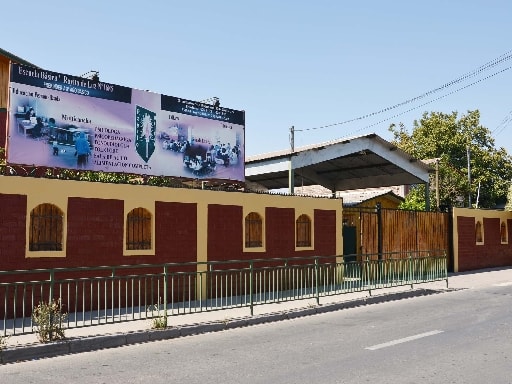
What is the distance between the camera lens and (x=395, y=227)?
66.7ft

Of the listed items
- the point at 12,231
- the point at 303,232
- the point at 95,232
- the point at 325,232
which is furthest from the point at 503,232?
the point at 12,231

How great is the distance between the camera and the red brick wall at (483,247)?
930 inches

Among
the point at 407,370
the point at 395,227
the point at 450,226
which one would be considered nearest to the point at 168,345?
the point at 407,370

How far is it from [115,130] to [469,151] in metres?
41.4

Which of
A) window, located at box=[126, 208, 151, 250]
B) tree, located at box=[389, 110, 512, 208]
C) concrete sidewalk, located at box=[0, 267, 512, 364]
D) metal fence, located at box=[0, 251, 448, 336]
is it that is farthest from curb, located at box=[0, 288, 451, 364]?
tree, located at box=[389, 110, 512, 208]

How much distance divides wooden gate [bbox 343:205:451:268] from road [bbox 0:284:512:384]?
7.67m

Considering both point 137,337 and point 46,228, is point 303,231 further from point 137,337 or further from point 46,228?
point 137,337

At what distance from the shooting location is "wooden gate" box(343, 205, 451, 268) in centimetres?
1919

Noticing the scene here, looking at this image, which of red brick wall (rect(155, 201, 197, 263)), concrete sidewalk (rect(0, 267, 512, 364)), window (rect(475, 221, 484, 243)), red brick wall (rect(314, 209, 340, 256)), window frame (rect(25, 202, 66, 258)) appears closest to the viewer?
concrete sidewalk (rect(0, 267, 512, 364))

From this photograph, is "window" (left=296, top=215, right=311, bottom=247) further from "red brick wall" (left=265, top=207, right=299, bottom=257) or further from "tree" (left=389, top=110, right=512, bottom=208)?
"tree" (left=389, top=110, right=512, bottom=208)

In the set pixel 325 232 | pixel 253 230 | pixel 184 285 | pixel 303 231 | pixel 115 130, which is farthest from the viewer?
pixel 325 232

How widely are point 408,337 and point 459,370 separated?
233 cm

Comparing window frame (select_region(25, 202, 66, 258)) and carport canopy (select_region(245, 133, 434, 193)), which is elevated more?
carport canopy (select_region(245, 133, 434, 193))

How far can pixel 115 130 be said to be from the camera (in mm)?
14359
